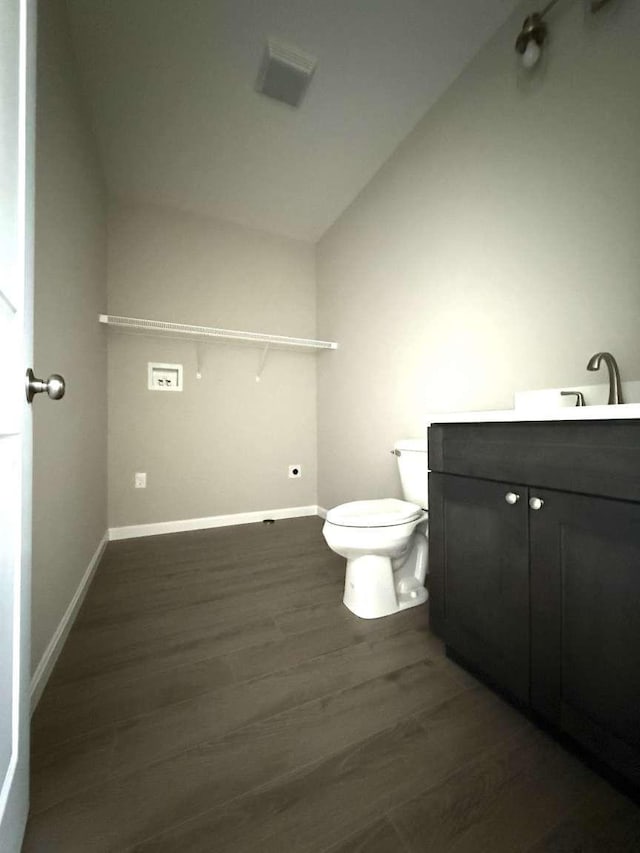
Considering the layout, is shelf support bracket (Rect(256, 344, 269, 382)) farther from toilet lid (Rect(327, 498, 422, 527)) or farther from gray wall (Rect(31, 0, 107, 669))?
toilet lid (Rect(327, 498, 422, 527))

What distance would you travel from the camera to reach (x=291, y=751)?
2.54 feet

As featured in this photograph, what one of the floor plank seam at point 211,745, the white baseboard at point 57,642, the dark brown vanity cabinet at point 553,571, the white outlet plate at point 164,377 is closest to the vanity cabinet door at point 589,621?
the dark brown vanity cabinet at point 553,571

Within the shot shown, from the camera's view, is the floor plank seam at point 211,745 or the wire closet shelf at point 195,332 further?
the wire closet shelf at point 195,332

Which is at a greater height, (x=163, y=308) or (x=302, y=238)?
(x=302, y=238)

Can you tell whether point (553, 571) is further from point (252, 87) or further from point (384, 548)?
point (252, 87)

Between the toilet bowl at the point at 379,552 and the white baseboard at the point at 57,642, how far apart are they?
0.97 metres

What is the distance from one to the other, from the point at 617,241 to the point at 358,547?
1.36m

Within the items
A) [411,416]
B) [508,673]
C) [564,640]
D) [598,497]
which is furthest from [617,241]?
[508,673]

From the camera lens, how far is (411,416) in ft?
5.97

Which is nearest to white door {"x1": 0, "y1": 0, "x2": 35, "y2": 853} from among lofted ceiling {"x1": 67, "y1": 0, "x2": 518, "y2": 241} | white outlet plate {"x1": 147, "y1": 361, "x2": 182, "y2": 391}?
lofted ceiling {"x1": 67, "y1": 0, "x2": 518, "y2": 241}

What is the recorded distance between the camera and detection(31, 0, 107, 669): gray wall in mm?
1010

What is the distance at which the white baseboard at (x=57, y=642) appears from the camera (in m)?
0.91

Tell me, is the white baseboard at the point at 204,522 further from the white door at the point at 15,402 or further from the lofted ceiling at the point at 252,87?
the lofted ceiling at the point at 252,87

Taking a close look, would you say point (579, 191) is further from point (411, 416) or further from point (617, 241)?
point (411, 416)
